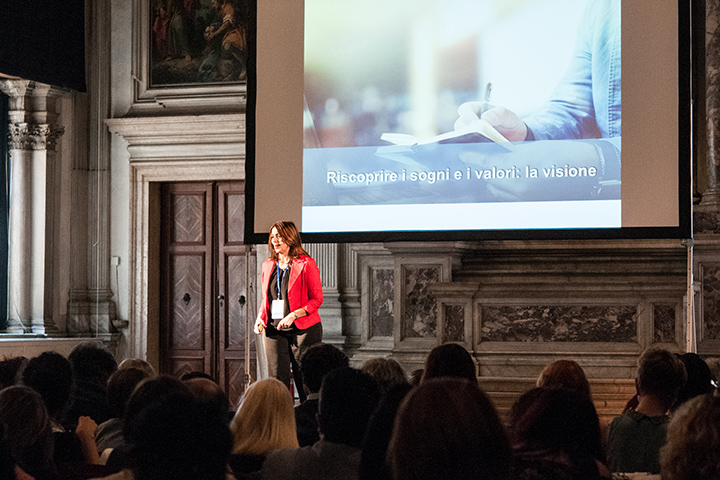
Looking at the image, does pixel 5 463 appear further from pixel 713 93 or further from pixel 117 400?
pixel 713 93

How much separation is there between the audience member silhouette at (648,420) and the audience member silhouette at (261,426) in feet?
3.87

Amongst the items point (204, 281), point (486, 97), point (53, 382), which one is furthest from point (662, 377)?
point (204, 281)

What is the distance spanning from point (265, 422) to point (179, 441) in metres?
1.23

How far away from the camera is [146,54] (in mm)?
9500

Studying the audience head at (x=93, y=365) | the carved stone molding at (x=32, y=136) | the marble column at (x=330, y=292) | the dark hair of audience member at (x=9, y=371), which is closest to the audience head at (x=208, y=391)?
the audience head at (x=93, y=365)

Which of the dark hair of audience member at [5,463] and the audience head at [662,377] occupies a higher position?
the dark hair of audience member at [5,463]

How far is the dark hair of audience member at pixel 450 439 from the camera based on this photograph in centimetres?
156

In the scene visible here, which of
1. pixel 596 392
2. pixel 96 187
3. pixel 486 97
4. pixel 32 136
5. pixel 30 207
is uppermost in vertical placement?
pixel 32 136

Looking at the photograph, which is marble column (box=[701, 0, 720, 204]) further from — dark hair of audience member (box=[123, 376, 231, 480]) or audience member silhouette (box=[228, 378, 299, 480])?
dark hair of audience member (box=[123, 376, 231, 480])

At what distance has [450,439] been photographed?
1560 mm

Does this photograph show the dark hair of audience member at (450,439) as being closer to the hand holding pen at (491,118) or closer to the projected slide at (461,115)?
the projected slide at (461,115)

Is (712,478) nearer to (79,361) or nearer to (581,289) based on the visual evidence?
(79,361)

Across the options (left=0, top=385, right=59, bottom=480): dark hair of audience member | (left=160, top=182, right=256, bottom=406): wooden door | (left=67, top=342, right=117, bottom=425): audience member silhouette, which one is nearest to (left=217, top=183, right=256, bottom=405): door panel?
(left=160, top=182, right=256, bottom=406): wooden door

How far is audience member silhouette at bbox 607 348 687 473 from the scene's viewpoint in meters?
3.18
